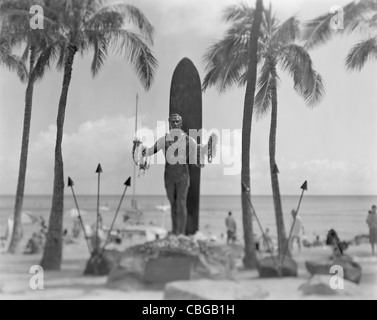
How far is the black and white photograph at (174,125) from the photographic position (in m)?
6.41

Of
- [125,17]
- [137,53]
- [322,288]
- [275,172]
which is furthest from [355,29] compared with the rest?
[322,288]

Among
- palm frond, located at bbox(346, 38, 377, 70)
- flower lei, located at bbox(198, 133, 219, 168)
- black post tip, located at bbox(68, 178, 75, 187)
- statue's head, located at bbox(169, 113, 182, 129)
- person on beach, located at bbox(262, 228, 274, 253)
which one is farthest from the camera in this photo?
palm frond, located at bbox(346, 38, 377, 70)

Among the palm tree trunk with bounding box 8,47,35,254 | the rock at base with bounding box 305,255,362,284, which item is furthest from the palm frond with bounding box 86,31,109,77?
the rock at base with bounding box 305,255,362,284

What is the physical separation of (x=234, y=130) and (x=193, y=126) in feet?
2.01

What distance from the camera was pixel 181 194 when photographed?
6348 mm

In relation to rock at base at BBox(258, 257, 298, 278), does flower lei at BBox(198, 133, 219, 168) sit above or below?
above

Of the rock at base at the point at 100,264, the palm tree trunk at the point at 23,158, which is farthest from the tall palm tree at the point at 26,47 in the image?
the rock at base at the point at 100,264

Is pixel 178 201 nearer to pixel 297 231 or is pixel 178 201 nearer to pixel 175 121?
pixel 175 121

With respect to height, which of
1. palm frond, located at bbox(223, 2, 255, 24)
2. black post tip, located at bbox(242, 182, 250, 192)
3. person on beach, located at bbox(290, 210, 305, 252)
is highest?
palm frond, located at bbox(223, 2, 255, 24)

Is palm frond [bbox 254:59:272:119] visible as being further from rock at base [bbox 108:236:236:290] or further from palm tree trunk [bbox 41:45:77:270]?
palm tree trunk [bbox 41:45:77:270]

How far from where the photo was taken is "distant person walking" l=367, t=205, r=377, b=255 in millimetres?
6969
